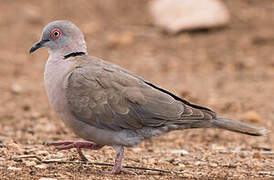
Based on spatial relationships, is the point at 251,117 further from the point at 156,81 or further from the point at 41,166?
the point at 41,166

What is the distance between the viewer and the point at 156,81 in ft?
34.3

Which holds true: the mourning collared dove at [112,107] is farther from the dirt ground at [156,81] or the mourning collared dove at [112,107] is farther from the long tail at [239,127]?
the dirt ground at [156,81]

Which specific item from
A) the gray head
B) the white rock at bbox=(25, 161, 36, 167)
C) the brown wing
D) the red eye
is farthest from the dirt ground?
the red eye

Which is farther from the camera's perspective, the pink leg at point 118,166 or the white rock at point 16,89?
the white rock at point 16,89

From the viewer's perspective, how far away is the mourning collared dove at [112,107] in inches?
192

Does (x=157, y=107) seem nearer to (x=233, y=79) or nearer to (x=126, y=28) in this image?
(x=233, y=79)

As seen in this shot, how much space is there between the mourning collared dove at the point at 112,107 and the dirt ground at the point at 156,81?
1.13 feet

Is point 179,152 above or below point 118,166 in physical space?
above

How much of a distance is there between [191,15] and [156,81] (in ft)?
9.93

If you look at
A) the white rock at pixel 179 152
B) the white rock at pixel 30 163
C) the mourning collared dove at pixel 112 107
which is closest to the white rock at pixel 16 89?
the white rock at pixel 179 152

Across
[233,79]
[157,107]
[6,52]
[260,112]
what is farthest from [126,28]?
[157,107]

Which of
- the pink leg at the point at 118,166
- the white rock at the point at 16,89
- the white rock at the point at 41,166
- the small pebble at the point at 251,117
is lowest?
the white rock at the point at 41,166

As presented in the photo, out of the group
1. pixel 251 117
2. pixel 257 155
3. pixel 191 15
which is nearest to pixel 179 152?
pixel 257 155

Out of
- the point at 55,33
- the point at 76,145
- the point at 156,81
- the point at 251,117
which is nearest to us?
the point at 76,145
